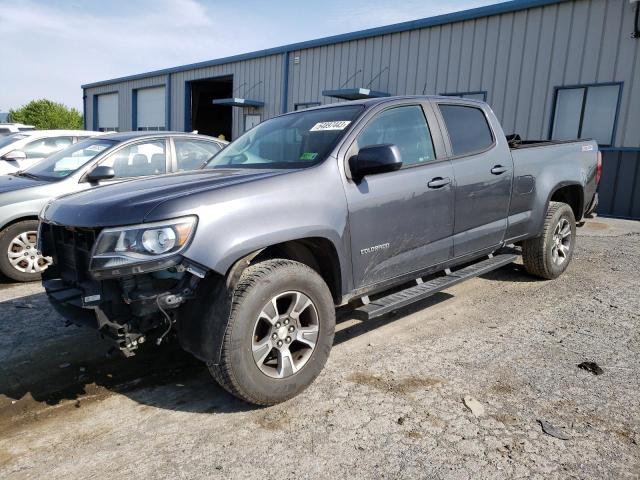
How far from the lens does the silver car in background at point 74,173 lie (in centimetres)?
518

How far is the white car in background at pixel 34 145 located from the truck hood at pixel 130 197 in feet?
16.5

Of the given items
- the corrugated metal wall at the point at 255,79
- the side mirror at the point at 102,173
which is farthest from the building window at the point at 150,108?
the side mirror at the point at 102,173

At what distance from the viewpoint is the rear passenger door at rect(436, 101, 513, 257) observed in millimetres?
3971

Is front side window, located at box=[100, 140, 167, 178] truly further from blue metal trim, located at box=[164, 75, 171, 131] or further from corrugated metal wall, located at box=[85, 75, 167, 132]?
corrugated metal wall, located at box=[85, 75, 167, 132]

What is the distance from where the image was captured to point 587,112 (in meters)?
11.5

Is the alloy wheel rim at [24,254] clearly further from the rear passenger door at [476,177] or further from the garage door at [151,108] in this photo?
the garage door at [151,108]

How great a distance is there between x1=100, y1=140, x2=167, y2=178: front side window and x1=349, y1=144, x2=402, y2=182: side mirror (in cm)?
363

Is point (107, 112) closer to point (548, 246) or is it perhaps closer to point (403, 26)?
point (403, 26)

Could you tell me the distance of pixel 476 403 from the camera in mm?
2865

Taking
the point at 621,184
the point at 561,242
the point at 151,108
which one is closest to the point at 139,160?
the point at 561,242

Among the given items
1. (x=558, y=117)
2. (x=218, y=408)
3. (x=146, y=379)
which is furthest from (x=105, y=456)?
(x=558, y=117)

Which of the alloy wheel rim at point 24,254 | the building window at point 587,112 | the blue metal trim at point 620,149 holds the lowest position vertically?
the alloy wheel rim at point 24,254

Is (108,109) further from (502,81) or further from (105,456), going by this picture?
(105,456)

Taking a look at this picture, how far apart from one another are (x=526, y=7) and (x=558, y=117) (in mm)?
2800
